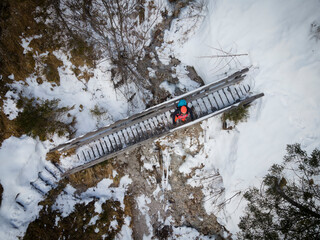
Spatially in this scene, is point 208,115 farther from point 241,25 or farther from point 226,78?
point 241,25

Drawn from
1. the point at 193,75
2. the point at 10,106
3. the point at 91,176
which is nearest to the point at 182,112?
the point at 193,75

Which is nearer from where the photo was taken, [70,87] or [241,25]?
[241,25]

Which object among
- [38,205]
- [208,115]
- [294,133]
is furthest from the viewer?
[38,205]

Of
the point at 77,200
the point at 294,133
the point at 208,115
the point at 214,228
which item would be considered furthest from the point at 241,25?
the point at 77,200

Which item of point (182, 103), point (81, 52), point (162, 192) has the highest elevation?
point (81, 52)

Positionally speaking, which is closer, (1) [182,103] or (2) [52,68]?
(1) [182,103]

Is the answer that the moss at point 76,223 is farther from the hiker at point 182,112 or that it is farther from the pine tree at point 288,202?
the pine tree at point 288,202

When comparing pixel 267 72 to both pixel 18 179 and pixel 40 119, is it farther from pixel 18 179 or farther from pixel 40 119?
pixel 18 179
